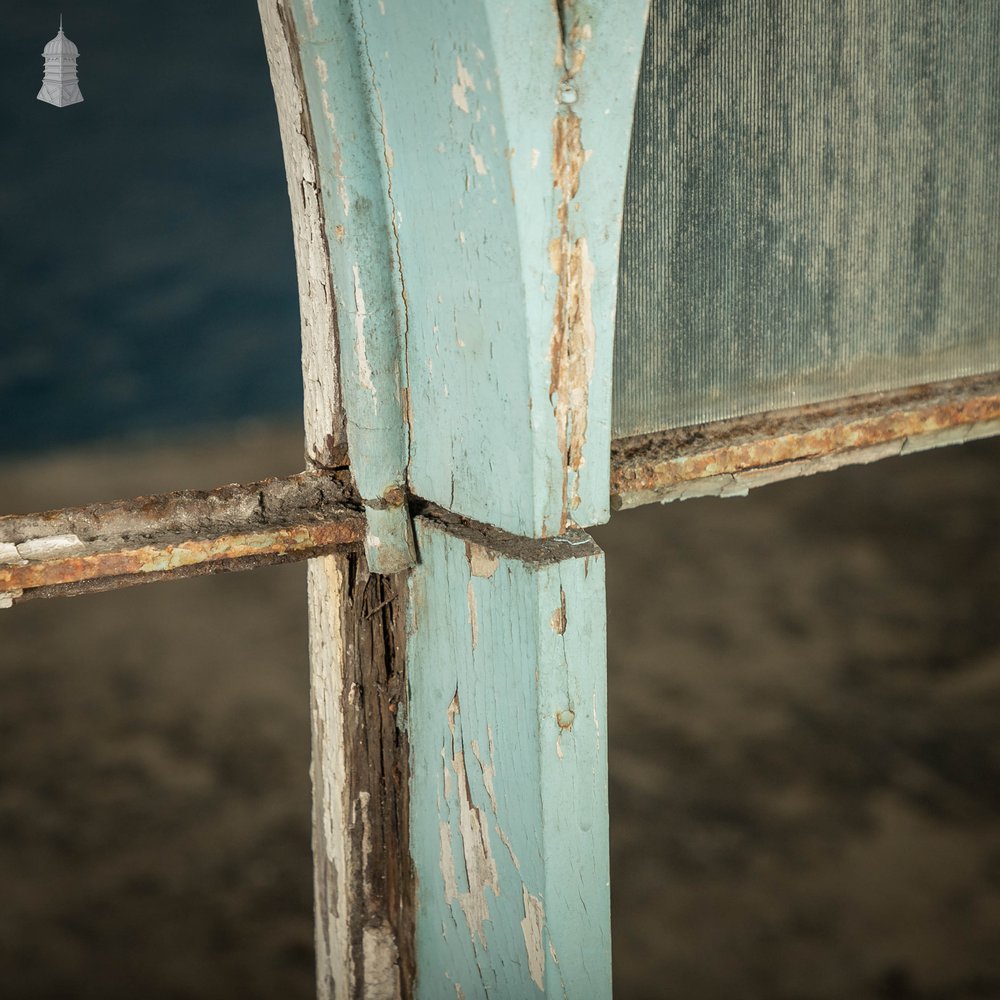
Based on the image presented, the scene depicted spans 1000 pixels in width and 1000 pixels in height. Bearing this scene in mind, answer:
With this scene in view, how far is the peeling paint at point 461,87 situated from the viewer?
912 mm

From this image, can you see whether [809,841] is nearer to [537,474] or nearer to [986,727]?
[986,727]

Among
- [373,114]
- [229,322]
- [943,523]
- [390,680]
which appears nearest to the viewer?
[373,114]

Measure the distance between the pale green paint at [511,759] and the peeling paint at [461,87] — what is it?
13.6 inches

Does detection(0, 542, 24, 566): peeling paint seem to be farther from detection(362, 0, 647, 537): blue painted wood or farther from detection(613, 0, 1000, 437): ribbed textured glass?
detection(613, 0, 1000, 437): ribbed textured glass

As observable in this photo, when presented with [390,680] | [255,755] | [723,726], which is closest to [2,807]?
[255,755]

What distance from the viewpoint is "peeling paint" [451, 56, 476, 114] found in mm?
912

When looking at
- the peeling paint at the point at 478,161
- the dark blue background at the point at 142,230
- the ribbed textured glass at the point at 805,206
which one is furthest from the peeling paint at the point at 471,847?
the dark blue background at the point at 142,230

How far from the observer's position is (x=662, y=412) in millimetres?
1256

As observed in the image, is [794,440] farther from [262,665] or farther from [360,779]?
[262,665]

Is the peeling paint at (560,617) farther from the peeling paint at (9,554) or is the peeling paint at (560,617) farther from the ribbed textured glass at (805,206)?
the peeling paint at (9,554)

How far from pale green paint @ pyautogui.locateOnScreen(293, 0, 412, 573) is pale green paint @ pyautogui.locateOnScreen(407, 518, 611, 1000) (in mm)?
67

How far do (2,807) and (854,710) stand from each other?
8.40 ft

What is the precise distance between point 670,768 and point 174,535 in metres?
3.00

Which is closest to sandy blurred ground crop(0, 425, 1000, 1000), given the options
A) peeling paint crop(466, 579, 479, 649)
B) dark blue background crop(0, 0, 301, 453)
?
dark blue background crop(0, 0, 301, 453)
